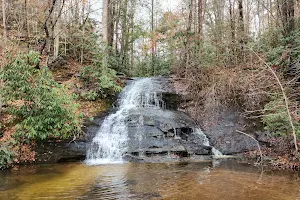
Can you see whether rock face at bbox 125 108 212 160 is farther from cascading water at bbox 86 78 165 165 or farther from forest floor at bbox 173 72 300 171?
forest floor at bbox 173 72 300 171

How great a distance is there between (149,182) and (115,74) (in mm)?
9863

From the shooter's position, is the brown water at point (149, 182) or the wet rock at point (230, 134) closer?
the brown water at point (149, 182)

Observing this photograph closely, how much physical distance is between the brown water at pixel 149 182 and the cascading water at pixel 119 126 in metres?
1.38

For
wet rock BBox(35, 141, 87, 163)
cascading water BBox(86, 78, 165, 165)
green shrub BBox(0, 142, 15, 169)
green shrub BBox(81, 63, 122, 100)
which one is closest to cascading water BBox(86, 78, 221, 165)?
cascading water BBox(86, 78, 165, 165)

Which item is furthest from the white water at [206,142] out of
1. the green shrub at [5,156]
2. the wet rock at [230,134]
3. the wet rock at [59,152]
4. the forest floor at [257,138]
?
the green shrub at [5,156]

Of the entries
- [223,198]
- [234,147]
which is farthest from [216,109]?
[223,198]

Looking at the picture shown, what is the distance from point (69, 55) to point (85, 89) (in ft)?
16.2

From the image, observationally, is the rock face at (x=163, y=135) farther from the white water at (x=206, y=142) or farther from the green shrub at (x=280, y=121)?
the green shrub at (x=280, y=121)

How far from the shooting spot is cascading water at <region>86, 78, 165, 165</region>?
1098cm

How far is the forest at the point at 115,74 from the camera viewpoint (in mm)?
9984

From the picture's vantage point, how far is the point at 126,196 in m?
6.14

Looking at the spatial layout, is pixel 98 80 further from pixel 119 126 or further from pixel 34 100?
pixel 34 100

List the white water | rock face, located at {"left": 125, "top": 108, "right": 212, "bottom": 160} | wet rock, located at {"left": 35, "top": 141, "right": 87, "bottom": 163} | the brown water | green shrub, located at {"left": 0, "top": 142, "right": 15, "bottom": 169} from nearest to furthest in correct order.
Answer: the brown water, green shrub, located at {"left": 0, "top": 142, "right": 15, "bottom": 169}, wet rock, located at {"left": 35, "top": 141, "right": 87, "bottom": 163}, rock face, located at {"left": 125, "top": 108, "right": 212, "bottom": 160}, the white water

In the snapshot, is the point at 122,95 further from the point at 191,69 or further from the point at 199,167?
the point at 199,167
